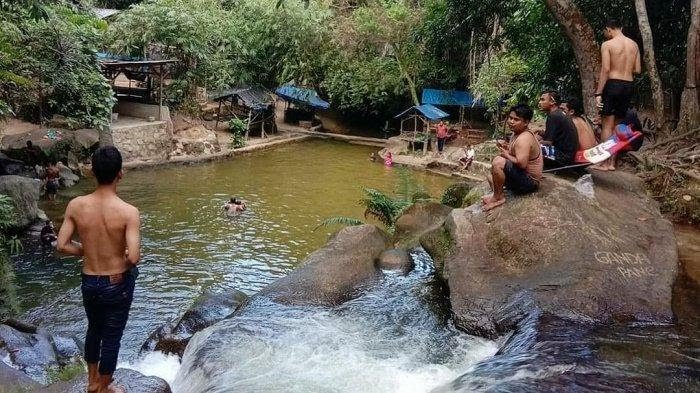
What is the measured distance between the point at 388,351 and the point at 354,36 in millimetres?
24973

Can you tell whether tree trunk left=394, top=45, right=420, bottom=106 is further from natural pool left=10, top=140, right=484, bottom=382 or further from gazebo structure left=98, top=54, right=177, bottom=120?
gazebo structure left=98, top=54, right=177, bottom=120

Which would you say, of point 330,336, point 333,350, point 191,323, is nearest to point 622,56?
point 330,336

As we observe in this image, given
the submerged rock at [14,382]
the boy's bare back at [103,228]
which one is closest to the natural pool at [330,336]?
the submerged rock at [14,382]

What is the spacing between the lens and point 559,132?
8.37 m

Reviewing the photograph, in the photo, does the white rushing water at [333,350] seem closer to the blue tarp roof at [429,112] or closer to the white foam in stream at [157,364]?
the white foam in stream at [157,364]

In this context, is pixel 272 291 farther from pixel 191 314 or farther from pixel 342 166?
pixel 342 166

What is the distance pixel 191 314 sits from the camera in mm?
7691

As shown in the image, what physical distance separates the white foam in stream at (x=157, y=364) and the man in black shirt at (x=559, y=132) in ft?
18.7

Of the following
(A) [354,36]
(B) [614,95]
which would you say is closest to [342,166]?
(A) [354,36]

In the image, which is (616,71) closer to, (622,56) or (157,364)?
(622,56)

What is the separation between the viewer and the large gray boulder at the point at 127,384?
15.8 feet

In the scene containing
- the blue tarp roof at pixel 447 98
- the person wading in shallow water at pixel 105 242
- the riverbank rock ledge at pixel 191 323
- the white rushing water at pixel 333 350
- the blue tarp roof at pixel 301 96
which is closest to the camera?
the person wading in shallow water at pixel 105 242

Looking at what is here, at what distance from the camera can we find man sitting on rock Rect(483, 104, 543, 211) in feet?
22.7

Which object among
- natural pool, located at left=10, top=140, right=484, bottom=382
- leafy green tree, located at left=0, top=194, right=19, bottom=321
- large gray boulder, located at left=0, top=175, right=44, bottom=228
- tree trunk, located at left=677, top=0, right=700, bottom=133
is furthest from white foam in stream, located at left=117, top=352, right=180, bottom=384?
tree trunk, located at left=677, top=0, right=700, bottom=133
